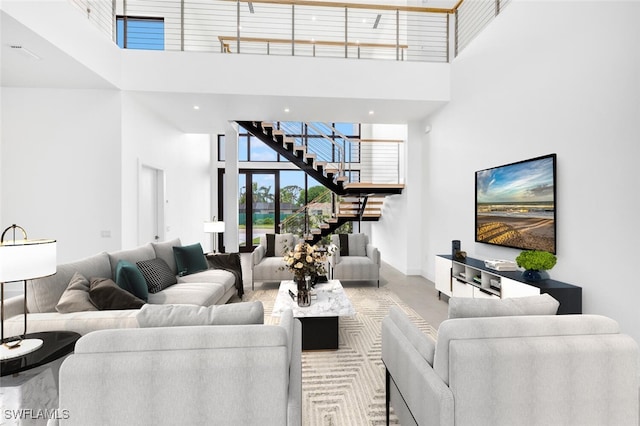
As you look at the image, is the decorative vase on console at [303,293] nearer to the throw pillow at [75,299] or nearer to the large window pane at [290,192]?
the throw pillow at [75,299]

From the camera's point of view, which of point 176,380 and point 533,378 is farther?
point 533,378

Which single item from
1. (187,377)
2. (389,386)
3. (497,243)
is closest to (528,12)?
(497,243)

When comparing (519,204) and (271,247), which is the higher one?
(519,204)

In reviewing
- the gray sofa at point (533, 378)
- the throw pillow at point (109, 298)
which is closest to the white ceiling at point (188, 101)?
the throw pillow at point (109, 298)

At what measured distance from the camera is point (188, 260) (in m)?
4.73

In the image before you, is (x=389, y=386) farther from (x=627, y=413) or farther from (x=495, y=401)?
(x=627, y=413)

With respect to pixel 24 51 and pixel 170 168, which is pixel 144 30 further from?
pixel 24 51

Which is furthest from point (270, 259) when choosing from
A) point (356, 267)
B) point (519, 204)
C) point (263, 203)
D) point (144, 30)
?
point (144, 30)

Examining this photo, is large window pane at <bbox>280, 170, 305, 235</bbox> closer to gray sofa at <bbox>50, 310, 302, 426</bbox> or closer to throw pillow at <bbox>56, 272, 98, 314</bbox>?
throw pillow at <bbox>56, 272, 98, 314</bbox>

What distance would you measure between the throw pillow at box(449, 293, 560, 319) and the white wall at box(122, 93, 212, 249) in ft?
16.6

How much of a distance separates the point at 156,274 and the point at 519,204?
4.53 meters

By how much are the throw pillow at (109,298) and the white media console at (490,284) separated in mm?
3683

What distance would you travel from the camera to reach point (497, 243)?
14.0 feet

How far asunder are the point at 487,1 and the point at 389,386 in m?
5.71
